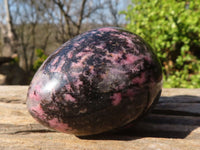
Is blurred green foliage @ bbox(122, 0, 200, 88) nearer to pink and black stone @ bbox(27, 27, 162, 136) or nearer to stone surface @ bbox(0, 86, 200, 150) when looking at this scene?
stone surface @ bbox(0, 86, 200, 150)

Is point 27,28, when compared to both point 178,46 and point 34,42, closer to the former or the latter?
point 34,42

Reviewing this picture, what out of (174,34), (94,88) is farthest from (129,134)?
(174,34)

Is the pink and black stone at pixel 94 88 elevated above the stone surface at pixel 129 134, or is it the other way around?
the pink and black stone at pixel 94 88

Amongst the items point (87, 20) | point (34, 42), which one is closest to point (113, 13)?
point (87, 20)

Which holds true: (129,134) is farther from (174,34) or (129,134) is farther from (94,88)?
(174,34)

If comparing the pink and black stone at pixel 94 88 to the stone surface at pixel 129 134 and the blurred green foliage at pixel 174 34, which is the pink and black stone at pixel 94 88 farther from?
the blurred green foliage at pixel 174 34

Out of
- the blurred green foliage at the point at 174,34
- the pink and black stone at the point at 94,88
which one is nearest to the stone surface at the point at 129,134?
the pink and black stone at the point at 94,88
